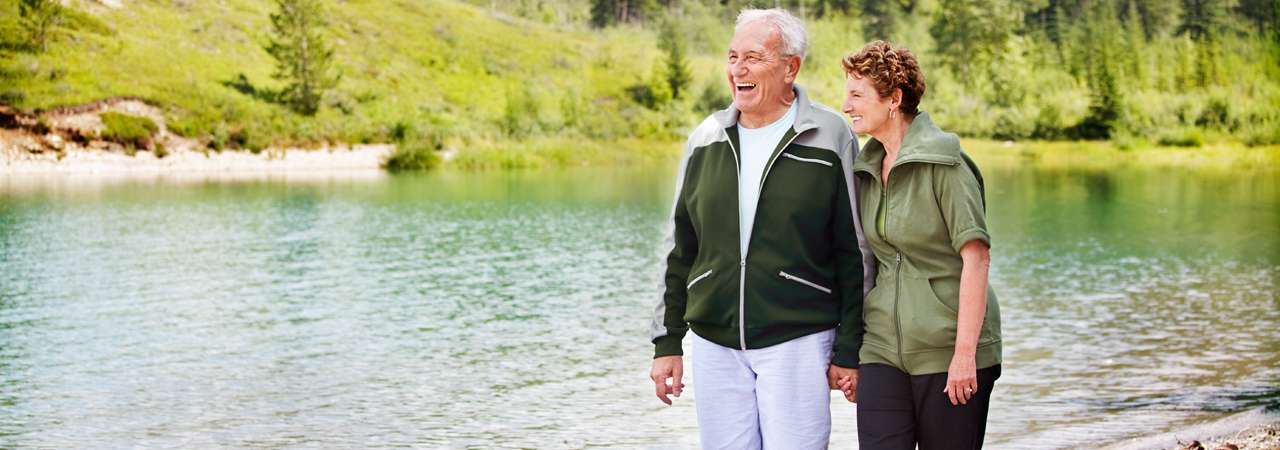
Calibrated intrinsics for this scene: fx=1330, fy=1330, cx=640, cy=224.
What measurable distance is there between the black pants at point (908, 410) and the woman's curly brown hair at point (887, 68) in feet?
3.13

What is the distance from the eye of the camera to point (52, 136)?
68.9 metres

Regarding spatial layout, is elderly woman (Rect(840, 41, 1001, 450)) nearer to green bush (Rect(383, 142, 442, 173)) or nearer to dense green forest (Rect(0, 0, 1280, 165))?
dense green forest (Rect(0, 0, 1280, 165))

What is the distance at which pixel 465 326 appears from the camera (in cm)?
1830

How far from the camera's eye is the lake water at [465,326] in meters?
11.6

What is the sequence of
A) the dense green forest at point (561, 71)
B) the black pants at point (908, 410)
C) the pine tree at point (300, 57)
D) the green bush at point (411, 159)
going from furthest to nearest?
the pine tree at point (300, 57) < the dense green forest at point (561, 71) < the green bush at point (411, 159) < the black pants at point (908, 410)

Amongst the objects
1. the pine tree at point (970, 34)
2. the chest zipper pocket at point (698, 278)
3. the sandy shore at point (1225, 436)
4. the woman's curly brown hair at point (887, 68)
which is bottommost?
the sandy shore at point (1225, 436)

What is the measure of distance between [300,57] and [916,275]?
297ft

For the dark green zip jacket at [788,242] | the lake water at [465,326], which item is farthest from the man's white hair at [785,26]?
the lake water at [465,326]

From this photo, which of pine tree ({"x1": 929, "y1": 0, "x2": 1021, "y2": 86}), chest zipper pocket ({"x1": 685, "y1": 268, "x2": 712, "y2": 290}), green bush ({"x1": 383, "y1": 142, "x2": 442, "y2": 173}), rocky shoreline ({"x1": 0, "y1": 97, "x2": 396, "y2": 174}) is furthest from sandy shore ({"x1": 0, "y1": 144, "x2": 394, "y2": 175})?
pine tree ({"x1": 929, "y1": 0, "x2": 1021, "y2": 86})

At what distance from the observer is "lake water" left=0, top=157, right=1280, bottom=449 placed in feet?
38.0

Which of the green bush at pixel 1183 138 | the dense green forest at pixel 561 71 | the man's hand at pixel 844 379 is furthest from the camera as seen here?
the green bush at pixel 1183 138

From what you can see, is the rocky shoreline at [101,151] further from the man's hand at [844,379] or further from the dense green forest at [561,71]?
the man's hand at [844,379]

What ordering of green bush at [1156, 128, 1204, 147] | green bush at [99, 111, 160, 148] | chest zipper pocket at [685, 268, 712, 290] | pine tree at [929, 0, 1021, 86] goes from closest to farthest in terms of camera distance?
chest zipper pocket at [685, 268, 712, 290] → green bush at [99, 111, 160, 148] → green bush at [1156, 128, 1204, 147] → pine tree at [929, 0, 1021, 86]

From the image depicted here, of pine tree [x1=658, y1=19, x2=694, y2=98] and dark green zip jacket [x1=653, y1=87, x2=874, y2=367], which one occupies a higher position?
pine tree [x1=658, y1=19, x2=694, y2=98]
